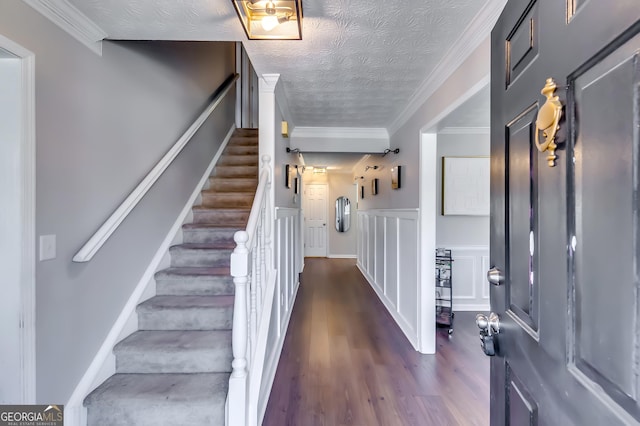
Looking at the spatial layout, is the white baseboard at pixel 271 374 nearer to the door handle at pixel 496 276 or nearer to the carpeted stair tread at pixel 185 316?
the carpeted stair tread at pixel 185 316

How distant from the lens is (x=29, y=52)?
4.18 feet

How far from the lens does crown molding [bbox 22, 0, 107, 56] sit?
133 cm

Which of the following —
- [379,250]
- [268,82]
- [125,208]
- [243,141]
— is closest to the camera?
[125,208]

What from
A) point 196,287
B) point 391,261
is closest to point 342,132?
point 391,261

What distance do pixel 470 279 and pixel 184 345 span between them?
336cm

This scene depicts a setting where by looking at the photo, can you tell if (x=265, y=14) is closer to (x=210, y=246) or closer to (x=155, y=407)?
(x=210, y=246)

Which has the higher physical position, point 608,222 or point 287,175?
point 287,175

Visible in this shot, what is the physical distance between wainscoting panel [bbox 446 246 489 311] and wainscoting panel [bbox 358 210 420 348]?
0.81 metres

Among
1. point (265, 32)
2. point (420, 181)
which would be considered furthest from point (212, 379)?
point (420, 181)

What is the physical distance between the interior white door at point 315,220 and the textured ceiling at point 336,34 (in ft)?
17.6

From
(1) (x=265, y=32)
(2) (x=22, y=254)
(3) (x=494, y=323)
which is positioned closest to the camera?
(3) (x=494, y=323)

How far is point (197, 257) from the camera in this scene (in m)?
2.47

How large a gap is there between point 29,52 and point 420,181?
8.67 ft

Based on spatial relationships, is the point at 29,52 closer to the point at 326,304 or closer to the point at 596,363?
the point at 596,363
